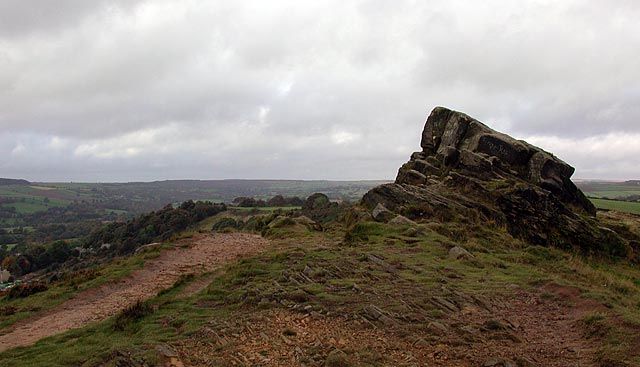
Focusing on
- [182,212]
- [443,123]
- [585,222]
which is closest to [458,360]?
[585,222]

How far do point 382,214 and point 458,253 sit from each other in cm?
843

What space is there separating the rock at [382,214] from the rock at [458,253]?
719 cm

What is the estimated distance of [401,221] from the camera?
77.4 ft

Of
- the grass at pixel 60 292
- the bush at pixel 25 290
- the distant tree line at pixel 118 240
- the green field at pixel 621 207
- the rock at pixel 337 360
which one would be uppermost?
the green field at pixel 621 207

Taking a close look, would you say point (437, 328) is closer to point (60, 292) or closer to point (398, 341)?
point (398, 341)

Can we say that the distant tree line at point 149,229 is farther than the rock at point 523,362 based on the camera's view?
Yes

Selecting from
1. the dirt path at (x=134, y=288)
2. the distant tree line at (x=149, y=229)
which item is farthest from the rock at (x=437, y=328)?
the distant tree line at (x=149, y=229)

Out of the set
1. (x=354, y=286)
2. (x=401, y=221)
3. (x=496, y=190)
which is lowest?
(x=354, y=286)

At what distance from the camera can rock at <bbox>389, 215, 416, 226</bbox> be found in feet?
75.4

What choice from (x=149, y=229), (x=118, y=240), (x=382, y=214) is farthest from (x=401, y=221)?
(x=118, y=240)

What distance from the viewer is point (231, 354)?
8.81 metres

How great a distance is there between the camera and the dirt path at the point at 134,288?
40.7 ft

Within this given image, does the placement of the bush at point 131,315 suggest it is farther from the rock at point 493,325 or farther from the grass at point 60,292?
the rock at point 493,325

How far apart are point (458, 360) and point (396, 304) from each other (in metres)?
2.98
